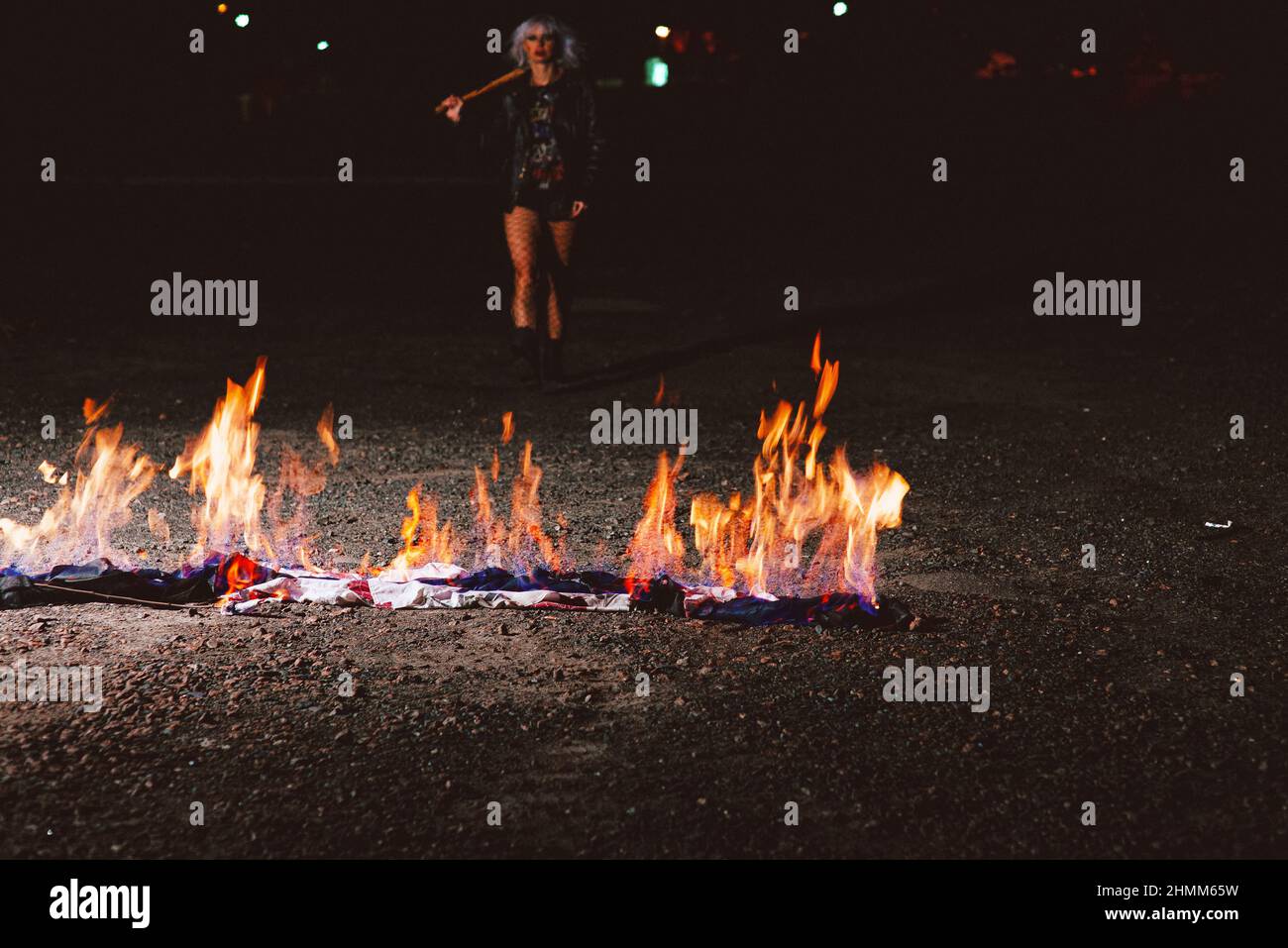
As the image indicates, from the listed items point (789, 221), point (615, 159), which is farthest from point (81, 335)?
point (615, 159)

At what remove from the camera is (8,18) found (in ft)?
93.4

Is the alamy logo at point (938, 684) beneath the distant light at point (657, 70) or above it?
beneath

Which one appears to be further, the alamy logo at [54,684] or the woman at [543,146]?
the woman at [543,146]

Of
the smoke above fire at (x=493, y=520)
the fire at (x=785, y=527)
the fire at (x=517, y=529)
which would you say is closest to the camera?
the fire at (x=785, y=527)

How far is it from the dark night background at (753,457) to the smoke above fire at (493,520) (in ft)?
0.50

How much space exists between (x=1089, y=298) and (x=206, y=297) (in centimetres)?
924

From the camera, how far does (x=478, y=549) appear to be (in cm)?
591

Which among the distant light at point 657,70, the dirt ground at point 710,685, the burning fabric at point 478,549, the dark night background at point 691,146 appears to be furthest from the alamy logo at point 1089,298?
the distant light at point 657,70

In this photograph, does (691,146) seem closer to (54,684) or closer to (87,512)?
(87,512)

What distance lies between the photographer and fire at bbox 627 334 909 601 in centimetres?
550

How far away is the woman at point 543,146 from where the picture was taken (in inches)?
345
